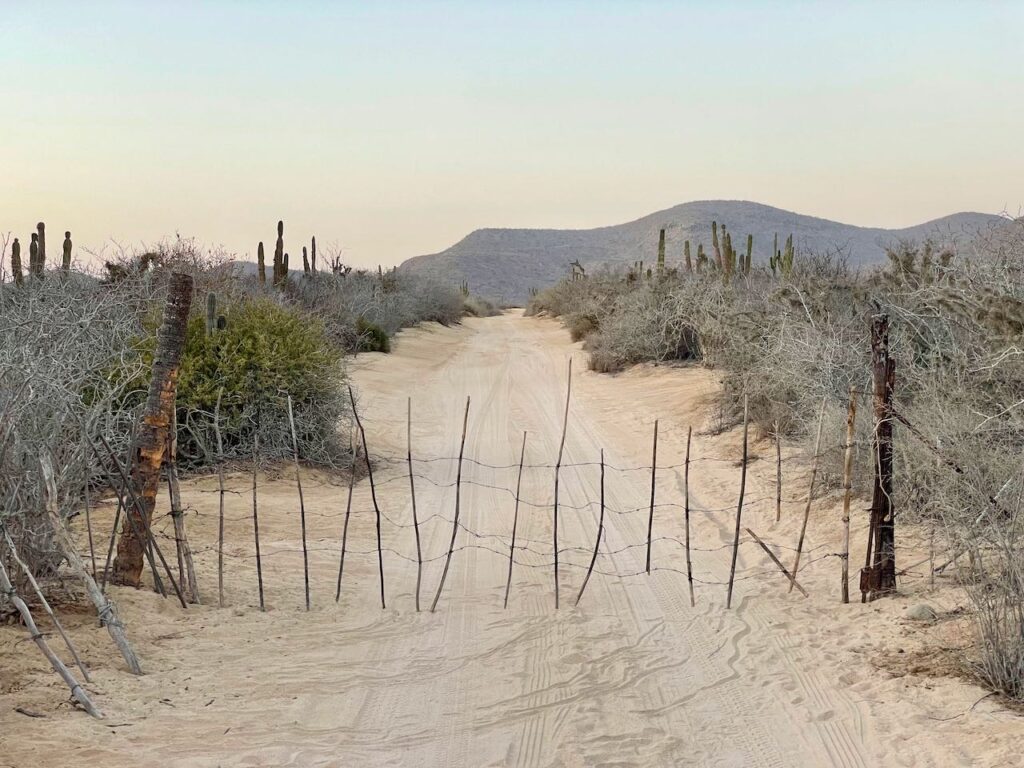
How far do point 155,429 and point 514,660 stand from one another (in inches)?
123

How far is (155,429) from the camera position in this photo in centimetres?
686

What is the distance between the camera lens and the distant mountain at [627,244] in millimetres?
108812

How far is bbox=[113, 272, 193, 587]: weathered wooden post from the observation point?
683 cm

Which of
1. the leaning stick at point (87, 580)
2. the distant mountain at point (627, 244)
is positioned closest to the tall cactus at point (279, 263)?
the leaning stick at point (87, 580)

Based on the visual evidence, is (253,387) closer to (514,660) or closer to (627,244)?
(514,660)

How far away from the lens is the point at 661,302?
74.1ft

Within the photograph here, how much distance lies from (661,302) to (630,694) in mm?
17593

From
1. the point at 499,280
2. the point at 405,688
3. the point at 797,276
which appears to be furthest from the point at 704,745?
the point at 499,280

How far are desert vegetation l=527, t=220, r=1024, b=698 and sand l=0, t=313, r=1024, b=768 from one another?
1.78 ft

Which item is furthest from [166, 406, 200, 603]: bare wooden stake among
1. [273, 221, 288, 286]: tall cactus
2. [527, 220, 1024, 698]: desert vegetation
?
[273, 221, 288, 286]: tall cactus

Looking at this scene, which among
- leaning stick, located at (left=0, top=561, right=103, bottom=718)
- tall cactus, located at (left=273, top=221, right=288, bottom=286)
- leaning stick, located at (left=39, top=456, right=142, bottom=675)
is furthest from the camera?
tall cactus, located at (left=273, top=221, right=288, bottom=286)

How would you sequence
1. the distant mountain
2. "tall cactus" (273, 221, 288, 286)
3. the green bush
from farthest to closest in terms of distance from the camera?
the distant mountain < "tall cactus" (273, 221, 288, 286) < the green bush

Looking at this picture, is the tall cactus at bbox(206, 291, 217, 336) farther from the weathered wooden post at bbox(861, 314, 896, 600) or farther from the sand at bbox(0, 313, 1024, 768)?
the weathered wooden post at bbox(861, 314, 896, 600)

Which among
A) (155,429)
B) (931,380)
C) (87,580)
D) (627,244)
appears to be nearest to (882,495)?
(931,380)
